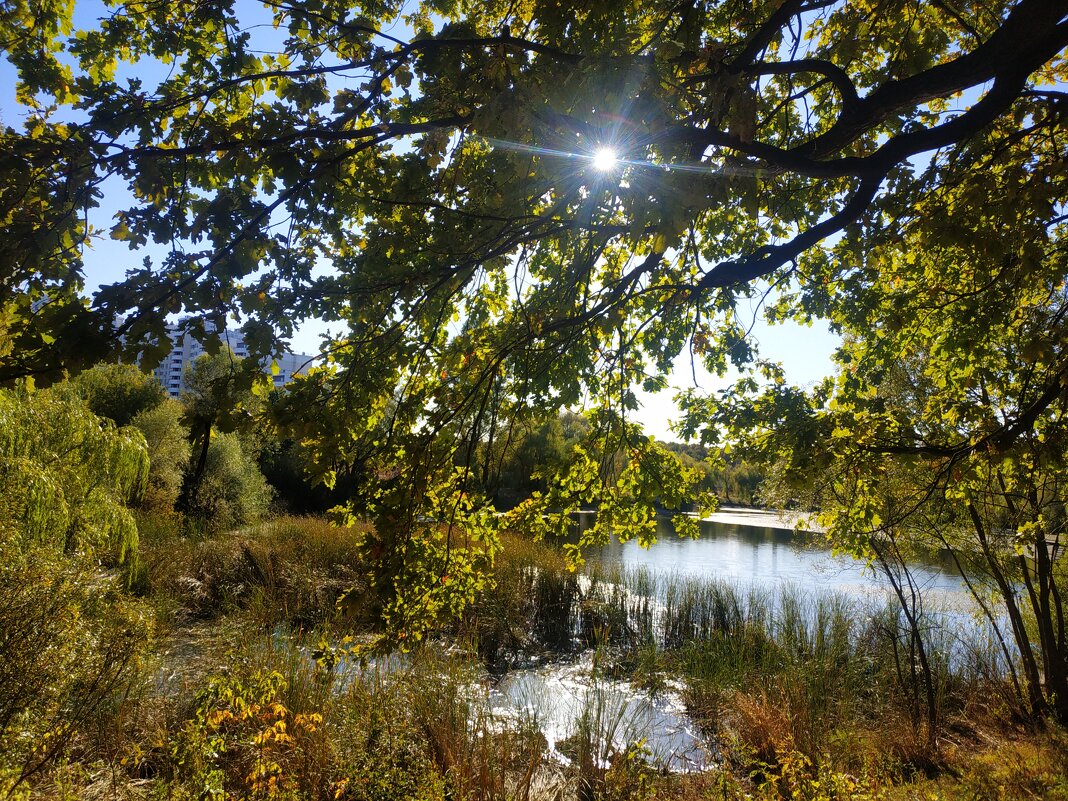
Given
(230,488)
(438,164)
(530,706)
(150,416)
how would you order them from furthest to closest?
(150,416)
(230,488)
(530,706)
(438,164)

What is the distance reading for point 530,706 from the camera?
6617mm

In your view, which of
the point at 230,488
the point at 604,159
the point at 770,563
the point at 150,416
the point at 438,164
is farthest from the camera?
the point at 150,416

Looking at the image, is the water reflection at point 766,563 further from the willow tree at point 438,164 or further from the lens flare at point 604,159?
the lens flare at point 604,159

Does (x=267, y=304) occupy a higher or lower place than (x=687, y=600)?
higher

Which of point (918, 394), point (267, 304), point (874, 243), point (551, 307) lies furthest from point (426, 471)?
point (918, 394)

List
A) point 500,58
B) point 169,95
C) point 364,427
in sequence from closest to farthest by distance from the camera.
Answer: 1. point 500,58
2. point 169,95
3. point 364,427

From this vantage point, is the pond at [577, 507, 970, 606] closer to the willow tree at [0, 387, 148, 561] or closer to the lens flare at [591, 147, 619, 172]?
the lens flare at [591, 147, 619, 172]

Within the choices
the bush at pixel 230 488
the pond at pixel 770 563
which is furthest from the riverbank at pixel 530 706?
→ the bush at pixel 230 488

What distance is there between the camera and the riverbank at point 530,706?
380 cm

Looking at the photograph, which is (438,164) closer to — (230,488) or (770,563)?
(770,563)

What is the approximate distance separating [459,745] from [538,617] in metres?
5.34

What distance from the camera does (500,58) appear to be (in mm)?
2244

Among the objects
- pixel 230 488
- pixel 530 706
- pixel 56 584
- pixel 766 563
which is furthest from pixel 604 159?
pixel 230 488

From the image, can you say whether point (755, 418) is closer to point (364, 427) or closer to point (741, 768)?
point (364, 427)
